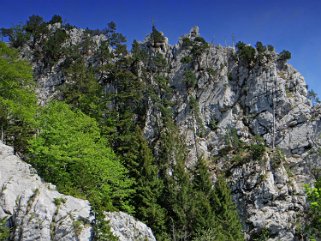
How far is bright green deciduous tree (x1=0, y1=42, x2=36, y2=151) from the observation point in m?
39.9

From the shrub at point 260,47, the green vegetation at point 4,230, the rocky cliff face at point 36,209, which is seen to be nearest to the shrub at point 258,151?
the shrub at point 260,47

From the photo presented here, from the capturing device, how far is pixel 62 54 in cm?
7581

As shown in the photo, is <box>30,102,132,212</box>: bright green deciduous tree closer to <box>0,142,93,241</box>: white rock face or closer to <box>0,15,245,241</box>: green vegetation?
<box>0,15,245,241</box>: green vegetation

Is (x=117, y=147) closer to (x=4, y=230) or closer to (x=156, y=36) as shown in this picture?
(x=4, y=230)

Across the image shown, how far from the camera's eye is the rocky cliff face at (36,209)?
30.8 meters

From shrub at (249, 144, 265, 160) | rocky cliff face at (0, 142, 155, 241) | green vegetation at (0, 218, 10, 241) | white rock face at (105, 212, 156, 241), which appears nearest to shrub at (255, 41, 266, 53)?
shrub at (249, 144, 265, 160)

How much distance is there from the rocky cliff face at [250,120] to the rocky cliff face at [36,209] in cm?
2566

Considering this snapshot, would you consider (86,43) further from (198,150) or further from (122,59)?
(198,150)

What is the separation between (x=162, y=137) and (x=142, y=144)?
39.2 feet

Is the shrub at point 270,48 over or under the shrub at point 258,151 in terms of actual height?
over

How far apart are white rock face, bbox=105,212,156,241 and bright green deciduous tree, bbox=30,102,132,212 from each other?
1384 mm

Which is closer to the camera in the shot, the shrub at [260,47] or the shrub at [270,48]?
the shrub at [260,47]

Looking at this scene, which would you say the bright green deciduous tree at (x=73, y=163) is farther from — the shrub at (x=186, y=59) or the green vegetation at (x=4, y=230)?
the shrub at (x=186, y=59)

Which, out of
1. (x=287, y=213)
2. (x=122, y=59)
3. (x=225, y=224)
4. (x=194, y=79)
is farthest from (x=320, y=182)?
(x=122, y=59)
